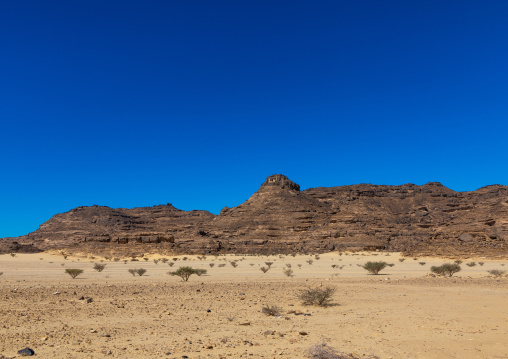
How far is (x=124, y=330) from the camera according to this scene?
959 cm

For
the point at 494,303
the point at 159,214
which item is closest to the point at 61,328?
the point at 494,303

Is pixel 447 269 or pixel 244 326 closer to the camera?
pixel 244 326

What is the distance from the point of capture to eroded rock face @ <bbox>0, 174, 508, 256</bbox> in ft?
213

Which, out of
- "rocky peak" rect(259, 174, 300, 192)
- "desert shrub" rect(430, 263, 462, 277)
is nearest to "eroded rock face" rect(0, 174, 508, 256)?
"rocky peak" rect(259, 174, 300, 192)

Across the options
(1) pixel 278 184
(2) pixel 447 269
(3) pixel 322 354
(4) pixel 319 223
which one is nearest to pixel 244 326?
(3) pixel 322 354

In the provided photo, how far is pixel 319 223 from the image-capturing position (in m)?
114

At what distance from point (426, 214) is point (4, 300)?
143339 mm

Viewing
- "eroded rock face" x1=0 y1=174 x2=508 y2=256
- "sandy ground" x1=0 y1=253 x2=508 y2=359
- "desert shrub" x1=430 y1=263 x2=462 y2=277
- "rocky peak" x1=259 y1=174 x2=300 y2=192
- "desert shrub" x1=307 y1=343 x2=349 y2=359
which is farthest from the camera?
"rocky peak" x1=259 y1=174 x2=300 y2=192

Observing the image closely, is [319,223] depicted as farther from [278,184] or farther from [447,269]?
[447,269]

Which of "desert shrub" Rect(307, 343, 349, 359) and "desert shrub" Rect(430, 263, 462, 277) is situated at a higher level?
"desert shrub" Rect(430, 263, 462, 277)

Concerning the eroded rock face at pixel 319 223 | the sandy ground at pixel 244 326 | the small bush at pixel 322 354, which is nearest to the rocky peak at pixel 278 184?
the eroded rock face at pixel 319 223

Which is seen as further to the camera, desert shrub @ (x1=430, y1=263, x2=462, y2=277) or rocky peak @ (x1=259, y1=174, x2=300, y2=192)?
rocky peak @ (x1=259, y1=174, x2=300, y2=192)

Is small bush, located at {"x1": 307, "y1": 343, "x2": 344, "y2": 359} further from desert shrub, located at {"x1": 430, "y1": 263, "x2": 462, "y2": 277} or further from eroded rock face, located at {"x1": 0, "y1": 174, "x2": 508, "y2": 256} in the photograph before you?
eroded rock face, located at {"x1": 0, "y1": 174, "x2": 508, "y2": 256}

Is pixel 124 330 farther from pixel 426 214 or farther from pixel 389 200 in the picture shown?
pixel 389 200
